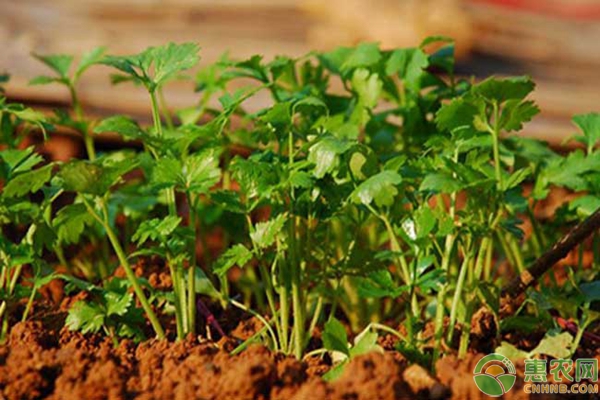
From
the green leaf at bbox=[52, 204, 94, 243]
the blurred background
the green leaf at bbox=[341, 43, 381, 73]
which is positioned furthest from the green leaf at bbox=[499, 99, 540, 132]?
the blurred background

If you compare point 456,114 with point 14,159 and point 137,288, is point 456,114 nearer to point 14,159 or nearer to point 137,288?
point 137,288

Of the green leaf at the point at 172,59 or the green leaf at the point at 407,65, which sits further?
the green leaf at the point at 407,65

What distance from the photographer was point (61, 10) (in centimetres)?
308

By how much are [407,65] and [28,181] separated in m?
0.68

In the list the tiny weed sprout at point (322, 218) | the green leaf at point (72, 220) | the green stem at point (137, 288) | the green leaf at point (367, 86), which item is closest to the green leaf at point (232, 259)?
the tiny weed sprout at point (322, 218)

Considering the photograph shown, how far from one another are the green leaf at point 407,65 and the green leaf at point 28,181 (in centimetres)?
63

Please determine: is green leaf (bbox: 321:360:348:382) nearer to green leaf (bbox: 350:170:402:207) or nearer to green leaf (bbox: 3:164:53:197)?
green leaf (bbox: 350:170:402:207)

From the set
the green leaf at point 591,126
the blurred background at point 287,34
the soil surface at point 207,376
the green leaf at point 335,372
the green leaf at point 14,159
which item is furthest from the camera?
the blurred background at point 287,34

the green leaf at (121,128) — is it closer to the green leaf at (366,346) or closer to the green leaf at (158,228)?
the green leaf at (158,228)

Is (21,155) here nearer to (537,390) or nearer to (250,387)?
(250,387)

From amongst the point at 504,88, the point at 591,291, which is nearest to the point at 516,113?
the point at 504,88

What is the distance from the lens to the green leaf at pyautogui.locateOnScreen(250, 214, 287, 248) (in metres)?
1.44

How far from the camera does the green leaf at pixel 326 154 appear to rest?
4.65ft

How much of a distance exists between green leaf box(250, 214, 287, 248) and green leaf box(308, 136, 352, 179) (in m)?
0.08
